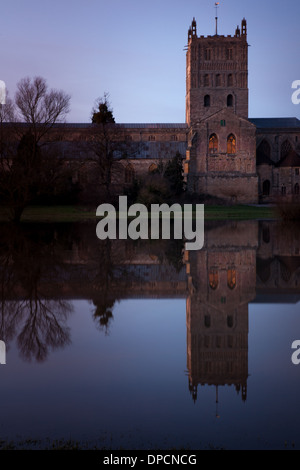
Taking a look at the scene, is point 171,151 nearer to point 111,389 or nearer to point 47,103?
point 47,103

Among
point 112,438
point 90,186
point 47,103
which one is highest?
point 47,103

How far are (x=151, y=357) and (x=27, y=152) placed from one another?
1331 inches

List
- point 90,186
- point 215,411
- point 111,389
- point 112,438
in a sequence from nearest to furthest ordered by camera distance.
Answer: point 112,438
point 215,411
point 111,389
point 90,186

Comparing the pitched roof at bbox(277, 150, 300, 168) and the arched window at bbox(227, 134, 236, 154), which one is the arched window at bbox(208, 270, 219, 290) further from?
the pitched roof at bbox(277, 150, 300, 168)

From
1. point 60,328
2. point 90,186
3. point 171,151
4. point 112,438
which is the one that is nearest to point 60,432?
point 112,438

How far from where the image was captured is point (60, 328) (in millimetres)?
8250

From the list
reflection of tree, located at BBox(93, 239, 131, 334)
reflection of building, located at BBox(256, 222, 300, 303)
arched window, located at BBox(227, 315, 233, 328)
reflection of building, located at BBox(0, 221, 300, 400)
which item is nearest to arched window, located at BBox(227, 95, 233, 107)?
reflection of building, located at BBox(256, 222, 300, 303)

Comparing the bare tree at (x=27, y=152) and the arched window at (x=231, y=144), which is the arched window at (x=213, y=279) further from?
the arched window at (x=231, y=144)

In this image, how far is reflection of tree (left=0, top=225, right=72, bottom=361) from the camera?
24.9 ft

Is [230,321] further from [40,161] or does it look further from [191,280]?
[40,161]

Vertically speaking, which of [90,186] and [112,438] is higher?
[90,186]

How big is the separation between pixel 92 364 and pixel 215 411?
1925mm

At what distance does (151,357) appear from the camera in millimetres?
6887

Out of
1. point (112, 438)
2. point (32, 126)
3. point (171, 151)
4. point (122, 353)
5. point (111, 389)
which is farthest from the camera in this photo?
point (171, 151)
